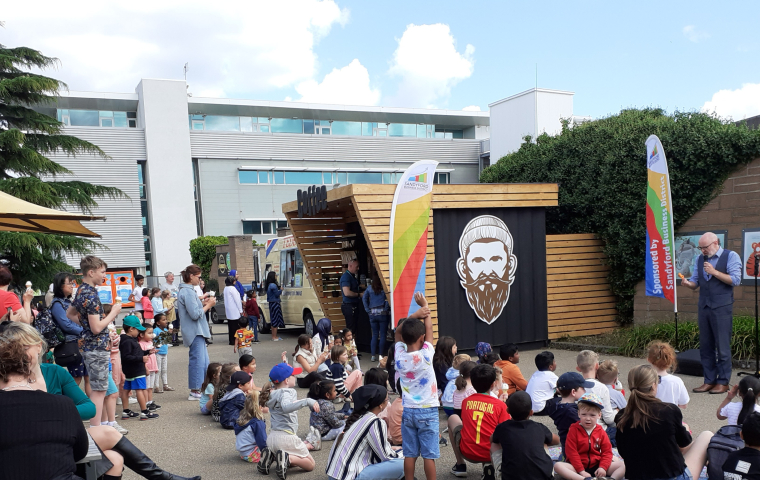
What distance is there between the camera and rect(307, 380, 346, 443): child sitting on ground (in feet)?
19.5

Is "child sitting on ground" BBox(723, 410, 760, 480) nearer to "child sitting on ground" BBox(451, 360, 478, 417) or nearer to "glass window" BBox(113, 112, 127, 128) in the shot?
"child sitting on ground" BBox(451, 360, 478, 417)

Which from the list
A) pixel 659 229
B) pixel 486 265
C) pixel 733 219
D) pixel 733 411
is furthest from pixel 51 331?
pixel 733 219

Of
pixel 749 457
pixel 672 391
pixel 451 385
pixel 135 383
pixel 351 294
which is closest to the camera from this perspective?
pixel 749 457

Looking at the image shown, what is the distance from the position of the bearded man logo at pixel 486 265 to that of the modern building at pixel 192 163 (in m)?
24.7

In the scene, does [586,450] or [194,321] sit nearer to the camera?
[586,450]

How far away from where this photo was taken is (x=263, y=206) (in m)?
34.9

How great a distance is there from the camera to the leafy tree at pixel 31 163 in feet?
44.5

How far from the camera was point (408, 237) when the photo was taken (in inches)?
318

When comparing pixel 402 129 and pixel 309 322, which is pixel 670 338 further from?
pixel 402 129

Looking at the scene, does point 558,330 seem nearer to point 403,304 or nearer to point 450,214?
point 450,214

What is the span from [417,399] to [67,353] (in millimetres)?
3951

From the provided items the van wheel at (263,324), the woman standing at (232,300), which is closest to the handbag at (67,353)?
the woman standing at (232,300)

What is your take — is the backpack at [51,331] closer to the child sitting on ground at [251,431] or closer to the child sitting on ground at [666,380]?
the child sitting on ground at [251,431]

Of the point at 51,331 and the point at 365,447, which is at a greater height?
the point at 51,331
